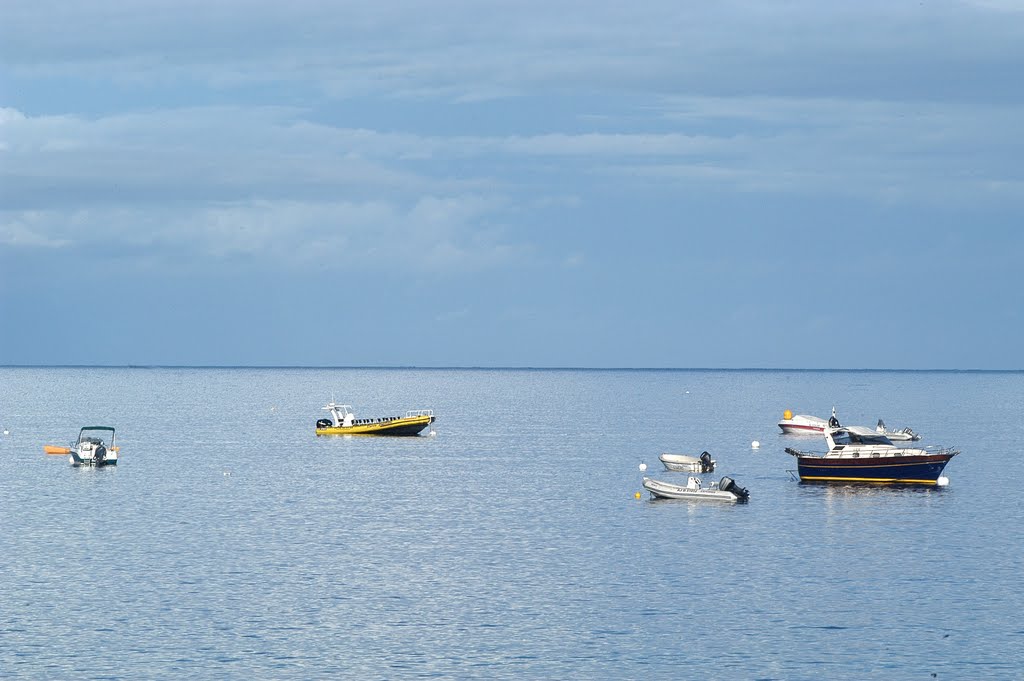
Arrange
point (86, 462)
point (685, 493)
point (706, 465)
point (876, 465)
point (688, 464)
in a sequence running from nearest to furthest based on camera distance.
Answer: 1. point (685, 493)
2. point (876, 465)
3. point (86, 462)
4. point (706, 465)
5. point (688, 464)

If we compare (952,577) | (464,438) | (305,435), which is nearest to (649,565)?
(952,577)

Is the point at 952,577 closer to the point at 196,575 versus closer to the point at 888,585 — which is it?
the point at 888,585

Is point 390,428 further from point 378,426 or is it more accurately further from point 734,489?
point 734,489

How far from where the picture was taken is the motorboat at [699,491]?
10038 cm

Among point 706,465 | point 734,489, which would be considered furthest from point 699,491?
point 706,465

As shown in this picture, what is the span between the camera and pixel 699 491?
102 metres

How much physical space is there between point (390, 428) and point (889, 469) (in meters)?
78.3

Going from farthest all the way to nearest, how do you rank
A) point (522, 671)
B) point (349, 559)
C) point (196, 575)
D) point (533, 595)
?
point (349, 559), point (196, 575), point (533, 595), point (522, 671)

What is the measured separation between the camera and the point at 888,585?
66812 millimetres

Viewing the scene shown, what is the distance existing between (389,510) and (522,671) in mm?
47138

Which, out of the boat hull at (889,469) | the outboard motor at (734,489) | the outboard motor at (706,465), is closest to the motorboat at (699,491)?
the outboard motor at (734,489)

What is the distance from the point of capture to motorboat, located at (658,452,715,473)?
129500 millimetres

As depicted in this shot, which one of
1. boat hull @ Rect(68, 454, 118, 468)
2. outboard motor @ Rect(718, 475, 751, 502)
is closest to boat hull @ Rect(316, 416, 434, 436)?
boat hull @ Rect(68, 454, 118, 468)

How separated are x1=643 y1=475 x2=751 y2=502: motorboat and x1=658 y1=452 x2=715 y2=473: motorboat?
24.8 metres
